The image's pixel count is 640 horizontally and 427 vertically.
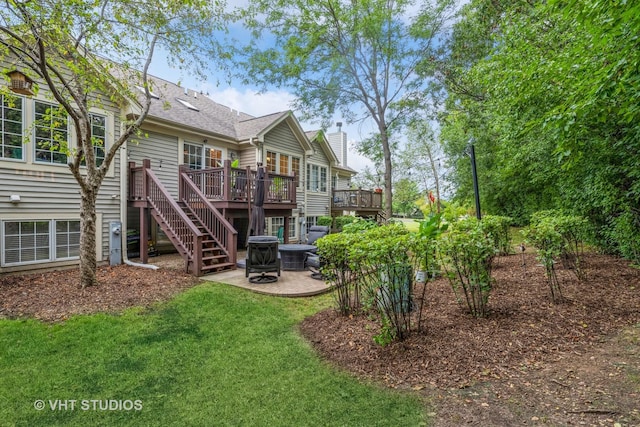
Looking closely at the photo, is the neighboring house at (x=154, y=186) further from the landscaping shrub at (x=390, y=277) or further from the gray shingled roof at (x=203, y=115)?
the landscaping shrub at (x=390, y=277)

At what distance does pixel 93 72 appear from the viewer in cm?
603

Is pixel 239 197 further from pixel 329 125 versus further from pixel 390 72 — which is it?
pixel 390 72

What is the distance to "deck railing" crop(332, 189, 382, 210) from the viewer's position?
1694 cm

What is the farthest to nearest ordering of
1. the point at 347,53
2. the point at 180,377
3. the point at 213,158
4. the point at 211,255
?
the point at 347,53 < the point at 213,158 < the point at 211,255 < the point at 180,377

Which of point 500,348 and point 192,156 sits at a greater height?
point 192,156

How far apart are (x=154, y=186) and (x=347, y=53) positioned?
1045 centimetres

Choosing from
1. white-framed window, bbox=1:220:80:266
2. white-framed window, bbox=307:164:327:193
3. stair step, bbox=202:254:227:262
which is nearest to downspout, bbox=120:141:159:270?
white-framed window, bbox=1:220:80:266

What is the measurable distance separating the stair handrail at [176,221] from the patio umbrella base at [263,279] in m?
1.34

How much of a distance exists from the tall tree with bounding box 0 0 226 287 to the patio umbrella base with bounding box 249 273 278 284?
2.92 meters

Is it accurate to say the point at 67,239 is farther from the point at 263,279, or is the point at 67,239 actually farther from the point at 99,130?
the point at 263,279

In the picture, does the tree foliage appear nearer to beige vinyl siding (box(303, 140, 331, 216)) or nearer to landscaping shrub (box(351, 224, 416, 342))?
landscaping shrub (box(351, 224, 416, 342))

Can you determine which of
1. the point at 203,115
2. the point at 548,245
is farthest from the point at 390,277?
the point at 203,115

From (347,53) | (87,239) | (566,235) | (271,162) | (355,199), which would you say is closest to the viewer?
(87,239)

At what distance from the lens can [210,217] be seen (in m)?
8.24
